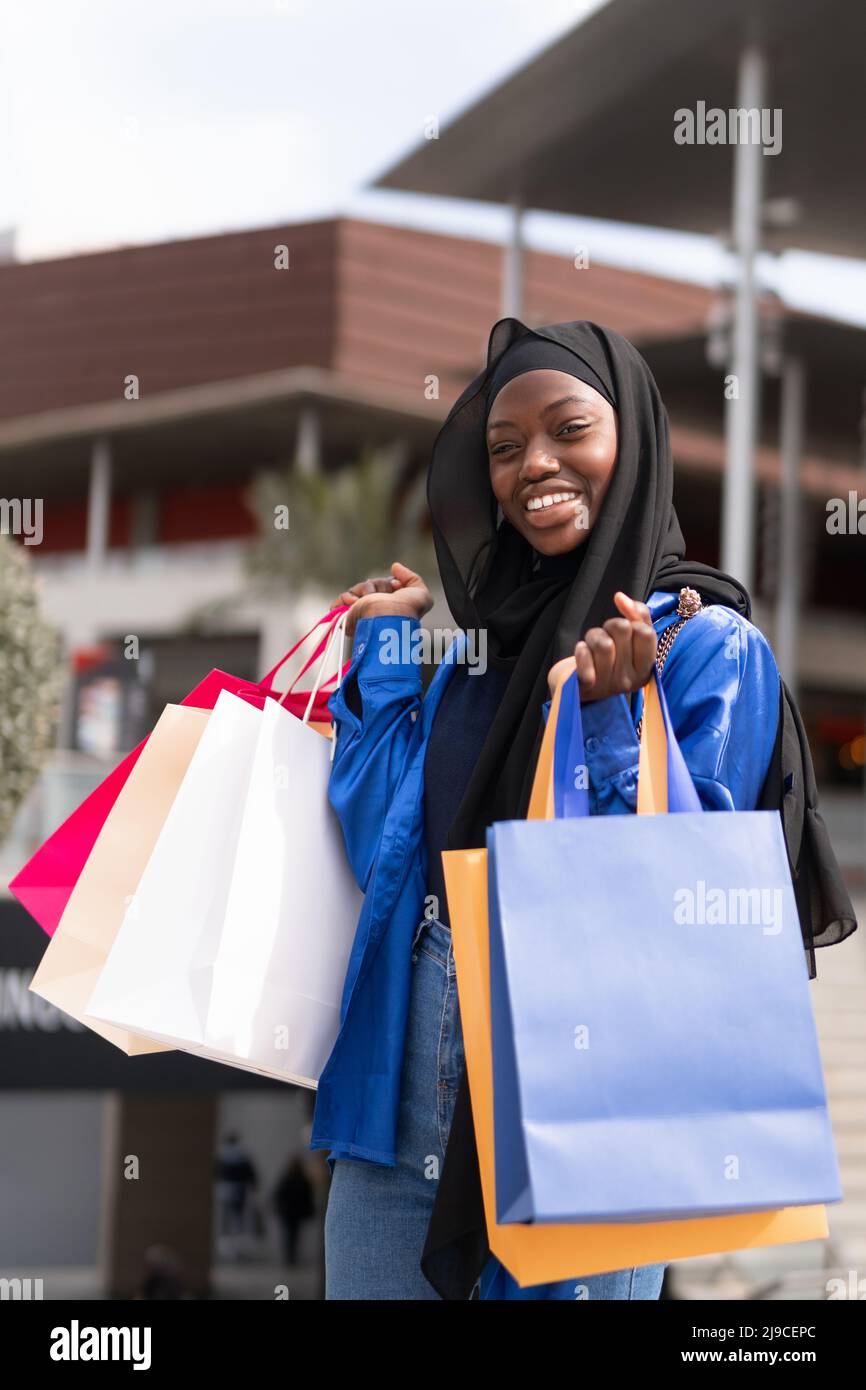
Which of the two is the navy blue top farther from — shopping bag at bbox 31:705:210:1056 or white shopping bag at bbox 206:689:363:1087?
shopping bag at bbox 31:705:210:1056

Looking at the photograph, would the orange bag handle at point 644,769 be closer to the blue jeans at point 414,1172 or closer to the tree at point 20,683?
the blue jeans at point 414,1172

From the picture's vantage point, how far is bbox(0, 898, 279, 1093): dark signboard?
267 inches

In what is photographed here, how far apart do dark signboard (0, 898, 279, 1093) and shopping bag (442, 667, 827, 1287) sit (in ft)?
17.8

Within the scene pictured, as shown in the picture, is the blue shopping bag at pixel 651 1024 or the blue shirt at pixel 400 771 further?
the blue shirt at pixel 400 771

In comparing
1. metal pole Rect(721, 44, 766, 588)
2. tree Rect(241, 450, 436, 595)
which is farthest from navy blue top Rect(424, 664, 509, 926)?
tree Rect(241, 450, 436, 595)

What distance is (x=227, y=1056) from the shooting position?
1919 millimetres

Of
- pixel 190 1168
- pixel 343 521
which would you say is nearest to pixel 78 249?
pixel 343 521

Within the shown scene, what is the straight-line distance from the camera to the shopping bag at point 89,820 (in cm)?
223

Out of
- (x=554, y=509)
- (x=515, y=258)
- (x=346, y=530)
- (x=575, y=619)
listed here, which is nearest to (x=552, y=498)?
(x=554, y=509)

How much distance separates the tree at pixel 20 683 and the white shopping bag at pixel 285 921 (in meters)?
5.47

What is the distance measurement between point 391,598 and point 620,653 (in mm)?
616

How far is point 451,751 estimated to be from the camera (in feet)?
6.54

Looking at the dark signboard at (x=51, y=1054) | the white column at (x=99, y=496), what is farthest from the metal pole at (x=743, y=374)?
the white column at (x=99, y=496)

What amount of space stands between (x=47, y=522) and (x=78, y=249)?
252 inches
